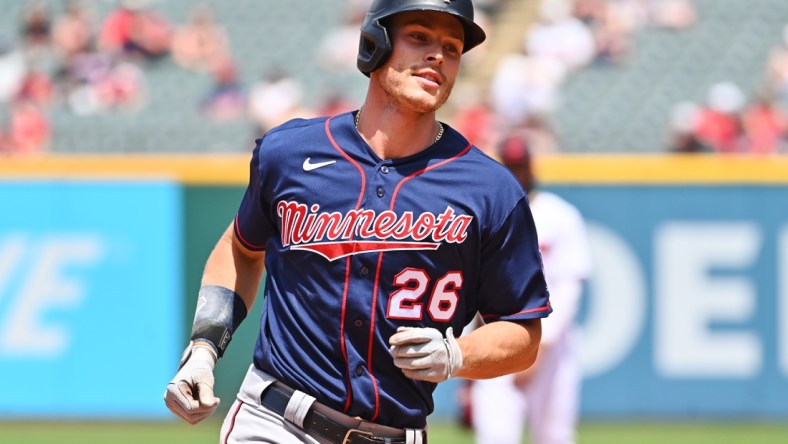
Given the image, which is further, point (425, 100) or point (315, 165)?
point (315, 165)

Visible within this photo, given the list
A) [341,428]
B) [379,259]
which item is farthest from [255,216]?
[341,428]

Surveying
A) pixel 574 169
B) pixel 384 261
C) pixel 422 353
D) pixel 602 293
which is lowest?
pixel 422 353

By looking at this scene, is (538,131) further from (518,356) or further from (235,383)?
(518,356)

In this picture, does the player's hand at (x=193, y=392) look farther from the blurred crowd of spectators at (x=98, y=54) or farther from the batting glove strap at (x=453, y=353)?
the blurred crowd of spectators at (x=98, y=54)

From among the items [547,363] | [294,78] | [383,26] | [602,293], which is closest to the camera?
[383,26]

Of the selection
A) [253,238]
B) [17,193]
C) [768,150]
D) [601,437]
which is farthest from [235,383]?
[253,238]

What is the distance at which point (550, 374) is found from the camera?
6953mm

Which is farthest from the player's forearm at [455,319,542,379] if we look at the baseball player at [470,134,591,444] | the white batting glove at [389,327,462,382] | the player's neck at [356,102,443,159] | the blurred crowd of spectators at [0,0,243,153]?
the blurred crowd of spectators at [0,0,243,153]

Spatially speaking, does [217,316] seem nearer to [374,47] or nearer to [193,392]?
[193,392]

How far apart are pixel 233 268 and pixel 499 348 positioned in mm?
887

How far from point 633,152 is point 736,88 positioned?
152cm

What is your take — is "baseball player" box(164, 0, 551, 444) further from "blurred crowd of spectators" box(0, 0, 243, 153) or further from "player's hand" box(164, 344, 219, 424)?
"blurred crowd of spectators" box(0, 0, 243, 153)

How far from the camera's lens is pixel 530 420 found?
699 centimetres

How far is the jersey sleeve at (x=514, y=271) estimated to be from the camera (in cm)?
379
